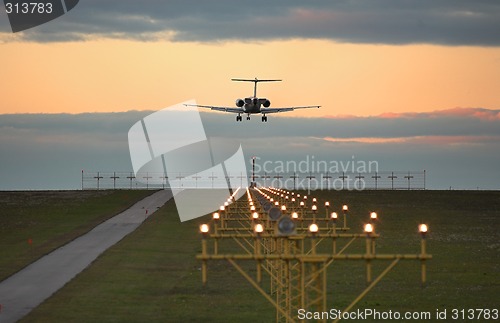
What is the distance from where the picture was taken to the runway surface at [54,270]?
56428mm

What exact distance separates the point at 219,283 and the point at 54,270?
462 inches

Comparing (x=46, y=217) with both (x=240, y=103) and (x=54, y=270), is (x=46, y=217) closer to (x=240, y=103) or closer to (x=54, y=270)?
(x=240, y=103)

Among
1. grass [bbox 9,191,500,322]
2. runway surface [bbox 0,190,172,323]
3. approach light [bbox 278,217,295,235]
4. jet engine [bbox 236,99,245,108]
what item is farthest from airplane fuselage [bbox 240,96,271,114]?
approach light [bbox 278,217,295,235]

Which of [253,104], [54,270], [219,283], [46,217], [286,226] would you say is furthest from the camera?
[253,104]

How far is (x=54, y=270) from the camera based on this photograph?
233 ft

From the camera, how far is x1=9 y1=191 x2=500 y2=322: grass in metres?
55.3

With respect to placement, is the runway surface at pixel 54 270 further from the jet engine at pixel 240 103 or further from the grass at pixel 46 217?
the jet engine at pixel 240 103

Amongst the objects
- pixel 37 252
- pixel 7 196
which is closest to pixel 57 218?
pixel 37 252

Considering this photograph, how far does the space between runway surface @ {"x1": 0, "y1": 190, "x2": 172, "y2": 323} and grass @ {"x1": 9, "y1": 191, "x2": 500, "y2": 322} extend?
2.72ft

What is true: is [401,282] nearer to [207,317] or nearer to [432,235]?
[207,317]

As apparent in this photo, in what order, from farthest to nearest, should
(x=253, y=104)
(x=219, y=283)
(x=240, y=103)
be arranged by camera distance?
(x=240, y=103) < (x=253, y=104) < (x=219, y=283)

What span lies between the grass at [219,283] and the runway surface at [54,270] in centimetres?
83

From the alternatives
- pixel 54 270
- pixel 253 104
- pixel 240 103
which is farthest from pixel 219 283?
pixel 240 103

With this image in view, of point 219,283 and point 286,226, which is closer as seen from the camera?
point 286,226
